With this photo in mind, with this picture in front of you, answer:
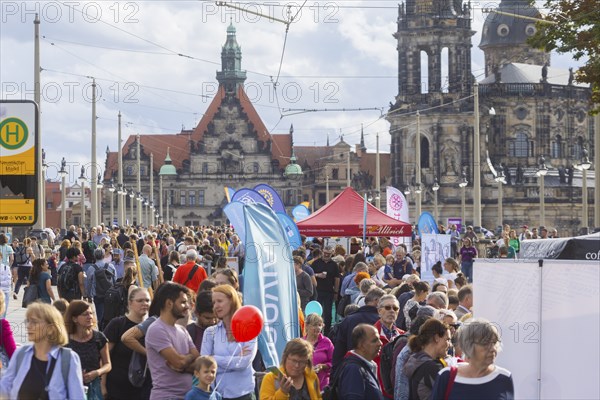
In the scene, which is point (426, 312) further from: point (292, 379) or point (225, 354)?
point (292, 379)

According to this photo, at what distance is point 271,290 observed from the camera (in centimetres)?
1094

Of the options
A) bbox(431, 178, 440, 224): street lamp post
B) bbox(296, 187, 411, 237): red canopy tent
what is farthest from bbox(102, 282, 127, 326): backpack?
bbox(431, 178, 440, 224): street lamp post

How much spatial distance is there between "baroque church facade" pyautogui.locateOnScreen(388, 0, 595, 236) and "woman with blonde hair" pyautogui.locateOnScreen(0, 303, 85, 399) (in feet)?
261

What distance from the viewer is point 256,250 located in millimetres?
11109

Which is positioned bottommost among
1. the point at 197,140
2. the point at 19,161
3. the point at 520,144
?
the point at 19,161

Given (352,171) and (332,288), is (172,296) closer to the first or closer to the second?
(332,288)

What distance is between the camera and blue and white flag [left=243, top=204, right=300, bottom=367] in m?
10.7

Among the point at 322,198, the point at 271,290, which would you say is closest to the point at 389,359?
the point at 271,290

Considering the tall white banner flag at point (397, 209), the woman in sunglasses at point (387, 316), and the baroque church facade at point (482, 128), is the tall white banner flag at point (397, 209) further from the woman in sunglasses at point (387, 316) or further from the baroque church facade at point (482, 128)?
the baroque church facade at point (482, 128)

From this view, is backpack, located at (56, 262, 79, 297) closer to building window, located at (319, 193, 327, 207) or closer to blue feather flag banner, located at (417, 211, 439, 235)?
blue feather flag banner, located at (417, 211, 439, 235)

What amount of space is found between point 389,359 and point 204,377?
87.5 inches

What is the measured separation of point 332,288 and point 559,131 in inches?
3261

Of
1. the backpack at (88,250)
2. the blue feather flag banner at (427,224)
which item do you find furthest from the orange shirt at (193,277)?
the blue feather flag banner at (427,224)

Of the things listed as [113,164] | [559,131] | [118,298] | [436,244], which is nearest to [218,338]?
[118,298]
